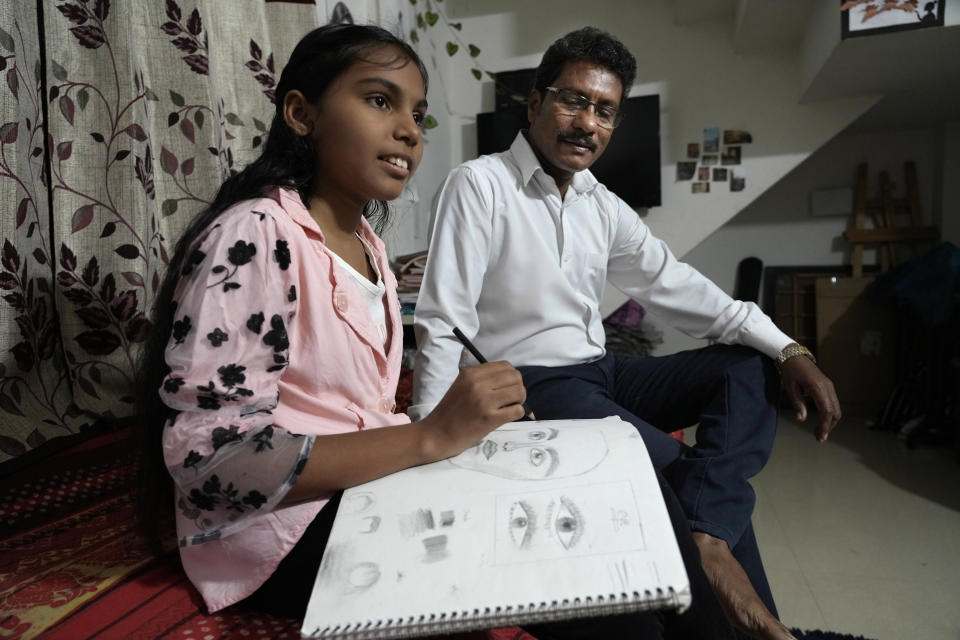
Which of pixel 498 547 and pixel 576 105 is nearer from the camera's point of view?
pixel 498 547

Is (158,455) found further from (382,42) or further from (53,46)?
(53,46)

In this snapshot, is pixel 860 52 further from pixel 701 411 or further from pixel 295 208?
pixel 295 208

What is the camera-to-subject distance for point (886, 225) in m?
3.57

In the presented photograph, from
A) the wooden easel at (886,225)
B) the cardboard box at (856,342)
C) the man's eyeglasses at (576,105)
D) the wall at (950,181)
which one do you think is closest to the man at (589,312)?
the man's eyeglasses at (576,105)

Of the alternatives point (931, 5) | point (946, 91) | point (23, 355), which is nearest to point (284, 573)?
point (23, 355)

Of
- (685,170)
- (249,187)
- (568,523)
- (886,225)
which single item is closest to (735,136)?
(685,170)

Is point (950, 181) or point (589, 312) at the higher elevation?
point (950, 181)

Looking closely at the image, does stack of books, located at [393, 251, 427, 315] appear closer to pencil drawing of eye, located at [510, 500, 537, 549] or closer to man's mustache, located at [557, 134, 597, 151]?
man's mustache, located at [557, 134, 597, 151]

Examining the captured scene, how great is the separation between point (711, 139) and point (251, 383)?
2.63 meters

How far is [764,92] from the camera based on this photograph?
8.93ft

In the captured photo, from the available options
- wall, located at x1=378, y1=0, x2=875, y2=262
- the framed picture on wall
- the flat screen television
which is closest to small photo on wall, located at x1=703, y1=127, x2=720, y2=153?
wall, located at x1=378, y1=0, x2=875, y2=262

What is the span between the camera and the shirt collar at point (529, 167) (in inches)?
54.1

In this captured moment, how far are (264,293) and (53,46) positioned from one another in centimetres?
70

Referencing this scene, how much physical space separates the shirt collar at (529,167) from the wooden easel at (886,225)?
2863 millimetres
